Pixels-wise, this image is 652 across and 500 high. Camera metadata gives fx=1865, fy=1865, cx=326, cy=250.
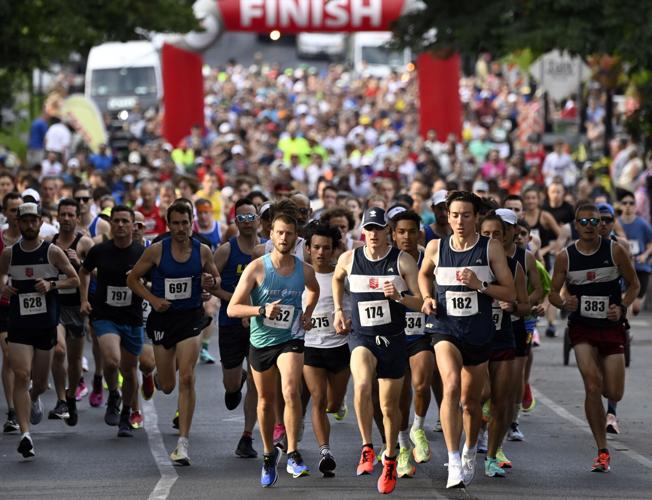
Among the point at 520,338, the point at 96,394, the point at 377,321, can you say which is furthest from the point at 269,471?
the point at 96,394

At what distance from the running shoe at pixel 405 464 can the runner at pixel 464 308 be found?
0.50 meters

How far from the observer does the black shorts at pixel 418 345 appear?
41.5 ft

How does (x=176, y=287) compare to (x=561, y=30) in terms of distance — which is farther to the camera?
(x=561, y=30)

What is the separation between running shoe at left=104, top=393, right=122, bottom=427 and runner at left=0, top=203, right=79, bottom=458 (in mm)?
832

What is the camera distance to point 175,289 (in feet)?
43.9

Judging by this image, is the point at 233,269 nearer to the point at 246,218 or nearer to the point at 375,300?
the point at 246,218

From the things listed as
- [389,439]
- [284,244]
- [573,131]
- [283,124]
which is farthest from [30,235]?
→ [283,124]

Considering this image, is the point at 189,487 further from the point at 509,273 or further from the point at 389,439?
the point at 509,273

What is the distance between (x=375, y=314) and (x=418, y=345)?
0.80 metres

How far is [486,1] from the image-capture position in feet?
92.7

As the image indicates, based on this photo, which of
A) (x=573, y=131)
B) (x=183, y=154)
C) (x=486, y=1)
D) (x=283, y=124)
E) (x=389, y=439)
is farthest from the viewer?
(x=283, y=124)

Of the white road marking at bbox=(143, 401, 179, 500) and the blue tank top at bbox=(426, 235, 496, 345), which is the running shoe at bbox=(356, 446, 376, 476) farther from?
the white road marking at bbox=(143, 401, 179, 500)

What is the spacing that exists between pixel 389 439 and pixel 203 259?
2427 millimetres

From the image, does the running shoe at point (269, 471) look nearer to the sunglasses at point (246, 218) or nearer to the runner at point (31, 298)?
the runner at point (31, 298)
